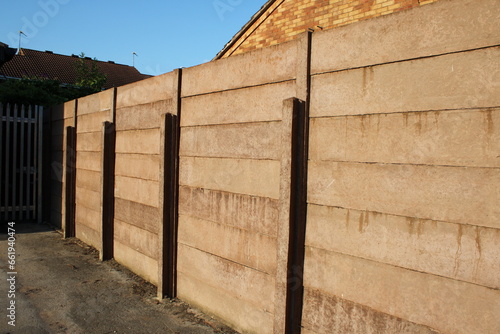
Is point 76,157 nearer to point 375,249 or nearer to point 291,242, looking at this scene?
point 291,242

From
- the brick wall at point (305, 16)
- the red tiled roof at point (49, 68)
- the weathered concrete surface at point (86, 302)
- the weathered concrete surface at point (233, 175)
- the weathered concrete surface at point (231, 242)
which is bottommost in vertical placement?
the weathered concrete surface at point (86, 302)

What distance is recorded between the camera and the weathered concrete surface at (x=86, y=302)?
4.18m

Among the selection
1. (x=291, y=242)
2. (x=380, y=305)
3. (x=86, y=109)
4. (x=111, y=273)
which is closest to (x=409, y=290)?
(x=380, y=305)

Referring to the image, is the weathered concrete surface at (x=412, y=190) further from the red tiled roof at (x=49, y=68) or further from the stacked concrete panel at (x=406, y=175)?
the red tiled roof at (x=49, y=68)

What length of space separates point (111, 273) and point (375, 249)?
15.2 feet

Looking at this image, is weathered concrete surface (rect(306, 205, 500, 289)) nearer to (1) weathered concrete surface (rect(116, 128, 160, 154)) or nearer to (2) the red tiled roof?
(1) weathered concrete surface (rect(116, 128, 160, 154))

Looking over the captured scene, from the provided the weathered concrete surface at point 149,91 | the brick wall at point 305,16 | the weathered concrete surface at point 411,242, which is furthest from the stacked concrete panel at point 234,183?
the brick wall at point 305,16

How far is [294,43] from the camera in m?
3.44

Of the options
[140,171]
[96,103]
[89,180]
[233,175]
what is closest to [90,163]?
[89,180]

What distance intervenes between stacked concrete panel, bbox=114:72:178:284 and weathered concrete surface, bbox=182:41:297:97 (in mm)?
435

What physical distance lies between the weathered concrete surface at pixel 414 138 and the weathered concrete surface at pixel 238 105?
1.67 ft

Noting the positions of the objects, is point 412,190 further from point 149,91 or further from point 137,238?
point 137,238

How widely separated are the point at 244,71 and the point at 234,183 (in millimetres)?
1195

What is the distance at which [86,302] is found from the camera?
491 centimetres
